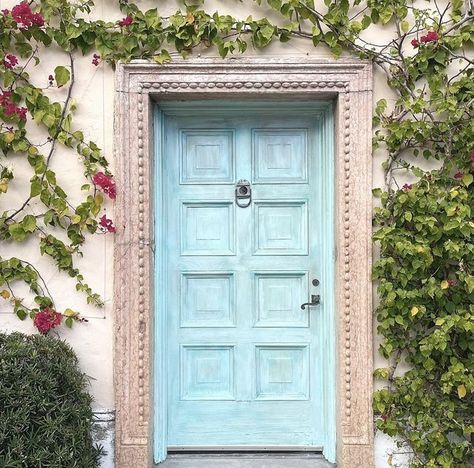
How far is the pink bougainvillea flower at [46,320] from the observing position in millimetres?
3326

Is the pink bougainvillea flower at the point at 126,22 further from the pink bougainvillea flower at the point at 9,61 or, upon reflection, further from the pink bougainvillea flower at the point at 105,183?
the pink bougainvillea flower at the point at 105,183

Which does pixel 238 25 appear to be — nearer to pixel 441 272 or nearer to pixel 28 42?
pixel 28 42

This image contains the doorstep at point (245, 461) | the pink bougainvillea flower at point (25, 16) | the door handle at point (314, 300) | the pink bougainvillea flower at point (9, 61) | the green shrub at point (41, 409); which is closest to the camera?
the green shrub at point (41, 409)

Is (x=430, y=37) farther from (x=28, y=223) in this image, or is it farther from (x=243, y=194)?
(x=28, y=223)

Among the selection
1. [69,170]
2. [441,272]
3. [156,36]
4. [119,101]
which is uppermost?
[156,36]

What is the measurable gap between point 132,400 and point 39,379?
25.8 inches

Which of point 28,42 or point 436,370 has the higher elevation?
point 28,42

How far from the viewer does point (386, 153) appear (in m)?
3.42

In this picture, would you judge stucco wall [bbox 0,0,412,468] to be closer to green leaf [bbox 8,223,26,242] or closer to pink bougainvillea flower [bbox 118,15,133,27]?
pink bougainvillea flower [bbox 118,15,133,27]

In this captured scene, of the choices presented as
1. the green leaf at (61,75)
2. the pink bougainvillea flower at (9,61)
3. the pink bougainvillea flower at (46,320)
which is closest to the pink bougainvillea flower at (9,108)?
the pink bougainvillea flower at (9,61)

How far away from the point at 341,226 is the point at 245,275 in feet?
2.18

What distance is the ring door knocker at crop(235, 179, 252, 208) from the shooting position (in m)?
3.63

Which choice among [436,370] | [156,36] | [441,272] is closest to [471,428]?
[436,370]

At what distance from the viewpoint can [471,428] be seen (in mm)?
3268
